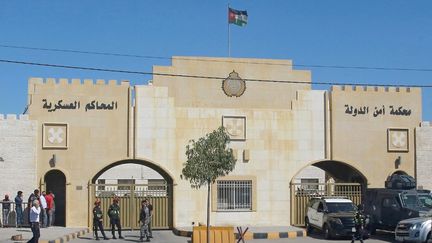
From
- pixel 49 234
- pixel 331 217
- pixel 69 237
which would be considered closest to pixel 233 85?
pixel 331 217

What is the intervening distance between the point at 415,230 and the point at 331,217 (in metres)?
4.74

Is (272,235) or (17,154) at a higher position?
(17,154)

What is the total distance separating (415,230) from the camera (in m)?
23.5

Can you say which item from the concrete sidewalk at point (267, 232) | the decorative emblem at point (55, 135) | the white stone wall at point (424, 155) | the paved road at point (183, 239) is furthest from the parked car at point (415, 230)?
the decorative emblem at point (55, 135)

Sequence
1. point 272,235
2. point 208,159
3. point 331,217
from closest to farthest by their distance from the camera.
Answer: point 208,159, point 331,217, point 272,235

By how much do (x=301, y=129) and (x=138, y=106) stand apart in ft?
26.2

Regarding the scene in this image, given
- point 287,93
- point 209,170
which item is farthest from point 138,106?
point 209,170

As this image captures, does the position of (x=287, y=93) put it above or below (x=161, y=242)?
above

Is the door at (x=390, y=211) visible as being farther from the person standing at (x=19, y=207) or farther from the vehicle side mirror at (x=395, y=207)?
the person standing at (x=19, y=207)

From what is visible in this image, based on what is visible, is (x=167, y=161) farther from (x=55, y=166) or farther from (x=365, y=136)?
(x=365, y=136)

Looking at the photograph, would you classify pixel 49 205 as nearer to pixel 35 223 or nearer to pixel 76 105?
pixel 76 105

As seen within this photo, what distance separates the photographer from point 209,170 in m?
24.6

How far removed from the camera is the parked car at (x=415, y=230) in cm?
2308

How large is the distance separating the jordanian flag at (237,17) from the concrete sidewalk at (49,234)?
12.6 meters
